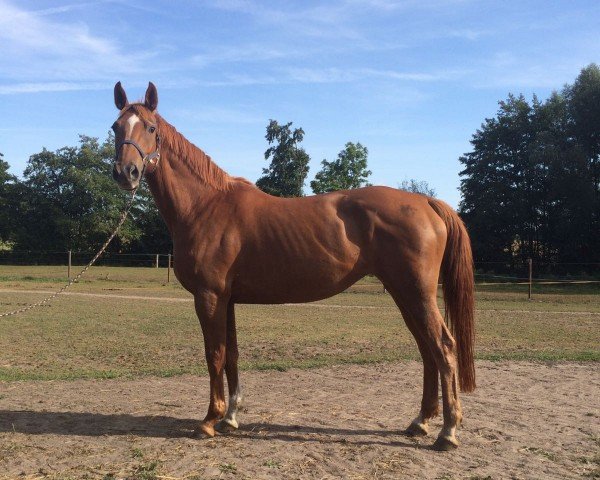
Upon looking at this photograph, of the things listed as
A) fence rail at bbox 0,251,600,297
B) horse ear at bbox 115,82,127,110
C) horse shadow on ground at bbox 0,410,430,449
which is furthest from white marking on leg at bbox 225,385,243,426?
fence rail at bbox 0,251,600,297

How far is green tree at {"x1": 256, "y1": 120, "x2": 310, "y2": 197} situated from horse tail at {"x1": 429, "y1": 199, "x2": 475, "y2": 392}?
4669cm

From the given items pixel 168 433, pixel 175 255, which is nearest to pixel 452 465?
pixel 168 433

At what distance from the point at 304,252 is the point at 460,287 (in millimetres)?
1469

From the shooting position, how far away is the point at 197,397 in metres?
6.00

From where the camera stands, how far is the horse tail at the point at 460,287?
15.7 ft

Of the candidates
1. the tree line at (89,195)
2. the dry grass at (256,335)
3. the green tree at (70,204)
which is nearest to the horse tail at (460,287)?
the dry grass at (256,335)

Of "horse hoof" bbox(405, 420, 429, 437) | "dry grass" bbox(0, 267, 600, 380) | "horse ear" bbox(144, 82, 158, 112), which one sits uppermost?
"horse ear" bbox(144, 82, 158, 112)

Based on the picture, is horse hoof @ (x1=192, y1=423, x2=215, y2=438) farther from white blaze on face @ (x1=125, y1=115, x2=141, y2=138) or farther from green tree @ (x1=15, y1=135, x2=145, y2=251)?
green tree @ (x1=15, y1=135, x2=145, y2=251)

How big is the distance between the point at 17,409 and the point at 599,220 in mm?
38371

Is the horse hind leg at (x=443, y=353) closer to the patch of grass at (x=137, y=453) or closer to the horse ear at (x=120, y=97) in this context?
the patch of grass at (x=137, y=453)

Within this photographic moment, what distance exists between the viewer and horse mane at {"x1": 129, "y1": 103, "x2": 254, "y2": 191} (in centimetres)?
501

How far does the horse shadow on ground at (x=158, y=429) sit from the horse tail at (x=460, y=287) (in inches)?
33.8

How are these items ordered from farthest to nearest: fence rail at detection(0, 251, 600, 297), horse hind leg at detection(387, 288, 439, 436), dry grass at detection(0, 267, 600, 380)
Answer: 1. fence rail at detection(0, 251, 600, 297)
2. dry grass at detection(0, 267, 600, 380)
3. horse hind leg at detection(387, 288, 439, 436)

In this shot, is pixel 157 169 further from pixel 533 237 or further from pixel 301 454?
pixel 533 237
